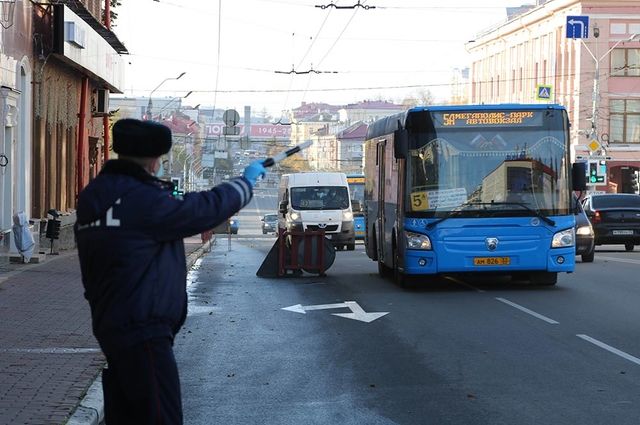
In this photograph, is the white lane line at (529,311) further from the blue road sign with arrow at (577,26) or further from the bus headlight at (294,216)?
the blue road sign with arrow at (577,26)

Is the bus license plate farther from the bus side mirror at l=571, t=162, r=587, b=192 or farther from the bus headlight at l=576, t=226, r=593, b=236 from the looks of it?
the bus headlight at l=576, t=226, r=593, b=236

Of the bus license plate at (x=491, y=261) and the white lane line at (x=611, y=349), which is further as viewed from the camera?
the bus license plate at (x=491, y=261)

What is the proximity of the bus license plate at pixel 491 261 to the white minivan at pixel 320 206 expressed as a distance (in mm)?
20975

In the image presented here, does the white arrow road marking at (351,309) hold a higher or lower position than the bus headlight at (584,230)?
lower

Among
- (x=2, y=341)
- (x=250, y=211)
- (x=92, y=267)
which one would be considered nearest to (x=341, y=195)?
(x=2, y=341)

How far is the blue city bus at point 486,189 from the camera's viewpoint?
58.1ft

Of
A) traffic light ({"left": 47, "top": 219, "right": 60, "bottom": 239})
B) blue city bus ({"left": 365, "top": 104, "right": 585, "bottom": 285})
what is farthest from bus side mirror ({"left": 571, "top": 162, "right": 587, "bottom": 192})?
traffic light ({"left": 47, "top": 219, "right": 60, "bottom": 239})

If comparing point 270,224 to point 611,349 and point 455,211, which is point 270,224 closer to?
point 455,211

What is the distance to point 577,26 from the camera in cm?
5709

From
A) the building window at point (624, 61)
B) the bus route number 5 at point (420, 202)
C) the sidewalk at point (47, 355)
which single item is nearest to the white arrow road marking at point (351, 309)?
the bus route number 5 at point (420, 202)

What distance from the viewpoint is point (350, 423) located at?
26.7 ft

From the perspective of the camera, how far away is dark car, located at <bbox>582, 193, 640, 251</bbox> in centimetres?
3209

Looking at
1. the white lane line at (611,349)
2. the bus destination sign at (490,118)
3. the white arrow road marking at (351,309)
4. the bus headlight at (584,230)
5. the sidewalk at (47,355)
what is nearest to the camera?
the sidewalk at (47,355)

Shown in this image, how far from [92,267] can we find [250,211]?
409 feet
